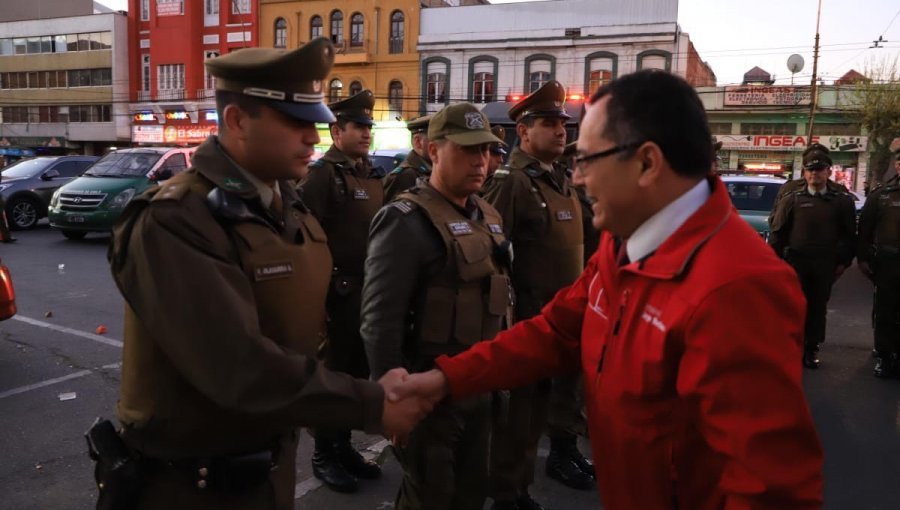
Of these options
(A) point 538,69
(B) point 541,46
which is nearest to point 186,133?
(A) point 538,69

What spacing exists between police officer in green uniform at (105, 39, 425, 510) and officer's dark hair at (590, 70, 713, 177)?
0.89 metres

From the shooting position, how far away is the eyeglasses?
5.13 feet

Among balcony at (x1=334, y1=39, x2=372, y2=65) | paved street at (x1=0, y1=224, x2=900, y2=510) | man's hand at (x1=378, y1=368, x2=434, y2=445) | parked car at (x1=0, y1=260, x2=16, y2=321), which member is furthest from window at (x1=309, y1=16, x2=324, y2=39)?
man's hand at (x1=378, y1=368, x2=434, y2=445)

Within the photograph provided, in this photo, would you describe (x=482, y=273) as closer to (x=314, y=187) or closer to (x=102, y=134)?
(x=314, y=187)

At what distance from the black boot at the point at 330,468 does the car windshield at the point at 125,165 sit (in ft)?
35.9

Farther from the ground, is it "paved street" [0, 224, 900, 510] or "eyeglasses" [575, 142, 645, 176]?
"eyeglasses" [575, 142, 645, 176]

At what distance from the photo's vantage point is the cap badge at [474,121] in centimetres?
308

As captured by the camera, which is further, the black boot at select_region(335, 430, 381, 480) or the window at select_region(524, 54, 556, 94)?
the window at select_region(524, 54, 556, 94)

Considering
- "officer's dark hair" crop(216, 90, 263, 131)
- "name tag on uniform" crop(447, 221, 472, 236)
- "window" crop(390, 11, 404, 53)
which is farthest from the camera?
"window" crop(390, 11, 404, 53)

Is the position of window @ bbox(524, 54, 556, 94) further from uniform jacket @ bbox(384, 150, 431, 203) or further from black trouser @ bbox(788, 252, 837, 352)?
uniform jacket @ bbox(384, 150, 431, 203)

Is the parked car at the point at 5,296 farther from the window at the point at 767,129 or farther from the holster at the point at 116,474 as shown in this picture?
the window at the point at 767,129

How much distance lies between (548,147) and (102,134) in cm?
4558

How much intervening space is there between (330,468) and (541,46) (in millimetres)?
30989

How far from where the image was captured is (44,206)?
49.5ft
